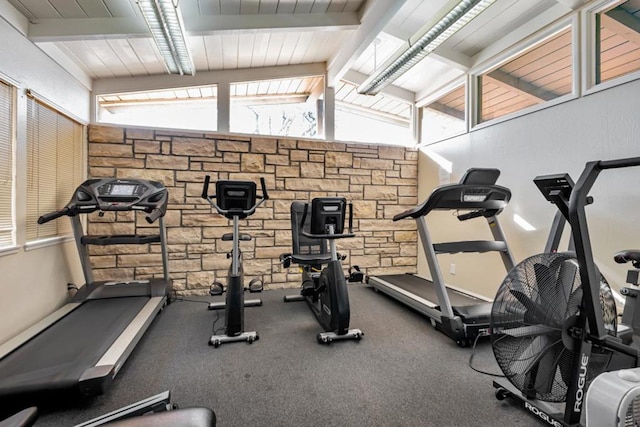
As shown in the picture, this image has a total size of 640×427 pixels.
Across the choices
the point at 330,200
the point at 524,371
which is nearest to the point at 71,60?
the point at 330,200

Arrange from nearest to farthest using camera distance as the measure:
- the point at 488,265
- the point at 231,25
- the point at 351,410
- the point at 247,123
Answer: the point at 351,410 < the point at 231,25 < the point at 488,265 < the point at 247,123

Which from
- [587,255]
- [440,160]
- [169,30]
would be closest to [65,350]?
[169,30]

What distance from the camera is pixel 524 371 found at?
1417mm

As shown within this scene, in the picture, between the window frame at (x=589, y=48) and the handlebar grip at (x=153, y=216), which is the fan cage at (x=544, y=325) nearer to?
the window frame at (x=589, y=48)

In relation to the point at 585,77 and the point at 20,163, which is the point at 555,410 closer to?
the point at 585,77

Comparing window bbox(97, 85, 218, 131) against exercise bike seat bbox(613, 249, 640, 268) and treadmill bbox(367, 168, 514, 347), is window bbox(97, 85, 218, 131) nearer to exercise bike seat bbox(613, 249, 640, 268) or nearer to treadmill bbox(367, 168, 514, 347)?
treadmill bbox(367, 168, 514, 347)

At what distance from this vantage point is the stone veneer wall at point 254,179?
3717mm

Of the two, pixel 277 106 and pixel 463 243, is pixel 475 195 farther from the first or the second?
pixel 277 106

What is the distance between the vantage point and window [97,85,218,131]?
3818 millimetres

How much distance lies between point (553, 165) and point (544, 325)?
2.03 meters

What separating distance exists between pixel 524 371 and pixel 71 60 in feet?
15.0

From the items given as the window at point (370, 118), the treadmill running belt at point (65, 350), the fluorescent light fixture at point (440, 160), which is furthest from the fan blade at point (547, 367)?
the window at point (370, 118)

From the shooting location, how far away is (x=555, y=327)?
1.39 m

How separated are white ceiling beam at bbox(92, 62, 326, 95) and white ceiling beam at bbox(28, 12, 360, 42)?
108 centimetres
